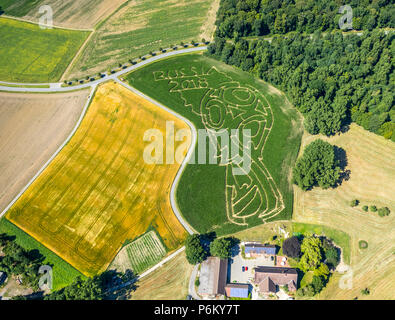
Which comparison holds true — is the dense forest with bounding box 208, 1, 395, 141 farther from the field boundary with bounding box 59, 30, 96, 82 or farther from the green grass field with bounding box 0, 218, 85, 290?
the green grass field with bounding box 0, 218, 85, 290

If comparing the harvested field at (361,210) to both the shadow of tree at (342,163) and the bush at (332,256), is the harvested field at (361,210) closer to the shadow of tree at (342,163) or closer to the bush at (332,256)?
the shadow of tree at (342,163)

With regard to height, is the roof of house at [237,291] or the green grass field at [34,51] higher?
the green grass field at [34,51]

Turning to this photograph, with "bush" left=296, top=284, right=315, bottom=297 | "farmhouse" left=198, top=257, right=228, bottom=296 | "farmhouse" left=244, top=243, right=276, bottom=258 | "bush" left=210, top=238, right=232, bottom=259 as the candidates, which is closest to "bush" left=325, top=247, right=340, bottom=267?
"bush" left=296, top=284, right=315, bottom=297

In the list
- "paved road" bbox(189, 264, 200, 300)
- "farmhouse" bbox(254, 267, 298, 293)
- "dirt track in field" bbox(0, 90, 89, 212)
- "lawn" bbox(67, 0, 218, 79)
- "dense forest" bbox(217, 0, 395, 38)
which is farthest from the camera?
"lawn" bbox(67, 0, 218, 79)

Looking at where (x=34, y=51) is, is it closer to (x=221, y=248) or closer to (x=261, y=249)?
(x=221, y=248)

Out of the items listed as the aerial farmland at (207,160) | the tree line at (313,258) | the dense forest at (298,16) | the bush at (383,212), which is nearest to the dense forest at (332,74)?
the aerial farmland at (207,160)

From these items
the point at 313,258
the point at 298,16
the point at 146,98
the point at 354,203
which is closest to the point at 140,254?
the point at 313,258
